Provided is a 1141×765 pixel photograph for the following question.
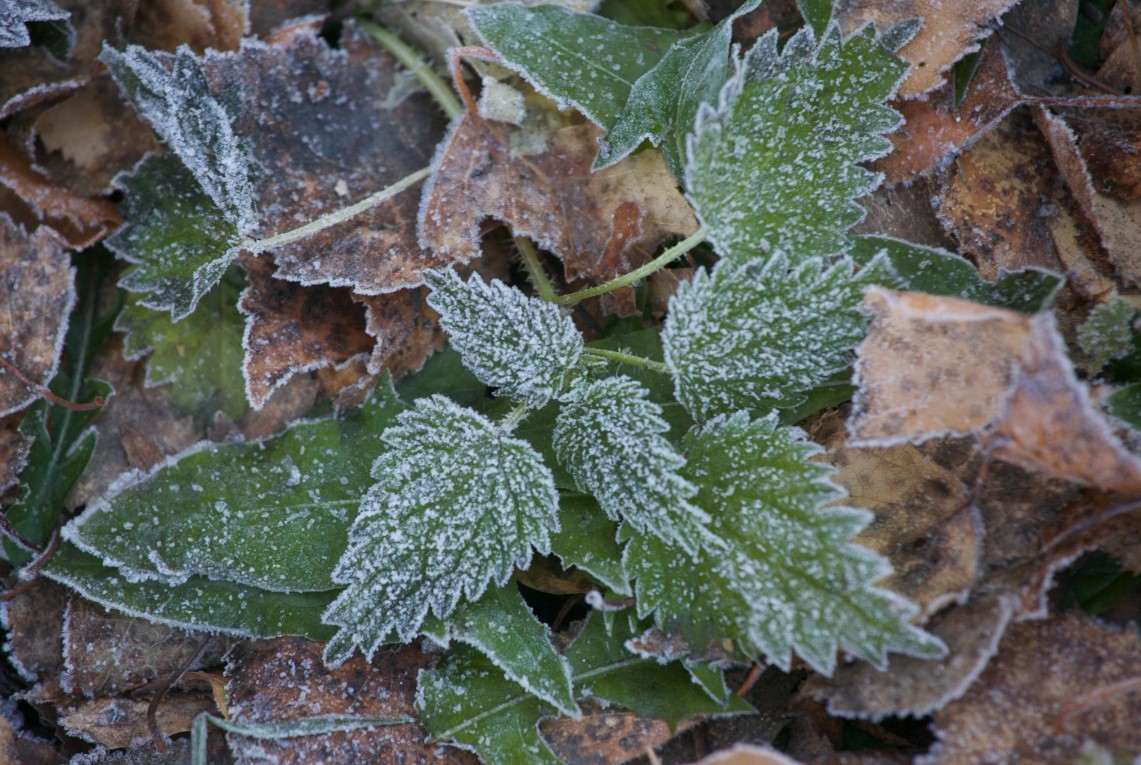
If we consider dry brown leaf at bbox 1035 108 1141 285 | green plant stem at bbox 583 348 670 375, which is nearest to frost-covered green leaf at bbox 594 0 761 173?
green plant stem at bbox 583 348 670 375

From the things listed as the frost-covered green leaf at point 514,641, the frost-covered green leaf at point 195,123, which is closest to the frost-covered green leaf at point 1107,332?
the frost-covered green leaf at point 514,641

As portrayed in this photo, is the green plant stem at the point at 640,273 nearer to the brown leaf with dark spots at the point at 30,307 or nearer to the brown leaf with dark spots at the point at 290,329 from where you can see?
the brown leaf with dark spots at the point at 290,329

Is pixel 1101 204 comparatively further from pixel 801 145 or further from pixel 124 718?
pixel 124 718

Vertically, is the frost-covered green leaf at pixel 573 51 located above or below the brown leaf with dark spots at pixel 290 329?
above

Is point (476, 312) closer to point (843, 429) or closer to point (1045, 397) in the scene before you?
point (843, 429)

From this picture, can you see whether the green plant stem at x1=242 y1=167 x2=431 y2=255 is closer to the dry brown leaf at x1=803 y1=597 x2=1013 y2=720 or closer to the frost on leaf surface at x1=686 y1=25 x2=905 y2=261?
the frost on leaf surface at x1=686 y1=25 x2=905 y2=261
